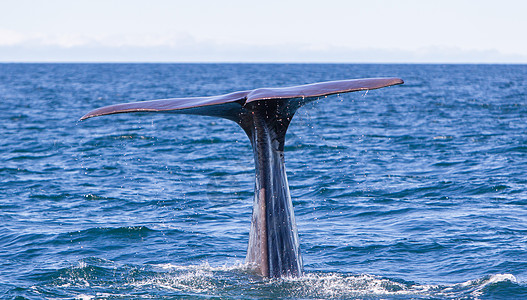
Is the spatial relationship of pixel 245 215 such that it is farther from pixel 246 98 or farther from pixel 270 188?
pixel 246 98

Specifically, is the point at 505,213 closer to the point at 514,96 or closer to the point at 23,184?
the point at 23,184

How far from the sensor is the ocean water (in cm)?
930

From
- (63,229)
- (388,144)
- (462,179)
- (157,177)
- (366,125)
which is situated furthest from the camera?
(366,125)

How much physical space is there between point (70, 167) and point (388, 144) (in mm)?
10519

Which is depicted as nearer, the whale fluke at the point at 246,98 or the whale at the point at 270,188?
the whale fluke at the point at 246,98

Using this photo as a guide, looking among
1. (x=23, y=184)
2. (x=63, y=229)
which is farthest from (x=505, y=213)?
(x=23, y=184)

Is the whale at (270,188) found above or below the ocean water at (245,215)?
above

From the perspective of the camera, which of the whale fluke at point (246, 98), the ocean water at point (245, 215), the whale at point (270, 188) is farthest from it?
the ocean water at point (245, 215)

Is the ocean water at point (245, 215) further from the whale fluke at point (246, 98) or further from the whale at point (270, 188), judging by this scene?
the whale fluke at point (246, 98)

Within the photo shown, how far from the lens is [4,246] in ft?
38.0

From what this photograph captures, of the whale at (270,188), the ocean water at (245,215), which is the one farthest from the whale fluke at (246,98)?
the ocean water at (245,215)

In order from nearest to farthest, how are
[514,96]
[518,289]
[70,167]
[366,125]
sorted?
1. [518,289]
2. [70,167]
3. [366,125]
4. [514,96]

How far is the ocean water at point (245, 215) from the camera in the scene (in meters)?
9.30

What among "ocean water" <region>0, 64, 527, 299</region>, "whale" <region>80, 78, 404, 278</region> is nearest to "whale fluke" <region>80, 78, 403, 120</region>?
"whale" <region>80, 78, 404, 278</region>
